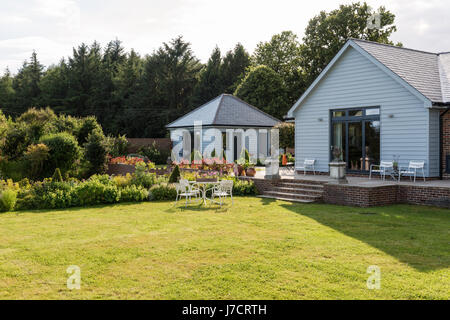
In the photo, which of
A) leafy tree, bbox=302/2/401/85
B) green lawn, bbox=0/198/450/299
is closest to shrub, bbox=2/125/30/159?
green lawn, bbox=0/198/450/299

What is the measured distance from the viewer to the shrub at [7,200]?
443 inches

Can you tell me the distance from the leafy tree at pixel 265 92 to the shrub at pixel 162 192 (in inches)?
1032

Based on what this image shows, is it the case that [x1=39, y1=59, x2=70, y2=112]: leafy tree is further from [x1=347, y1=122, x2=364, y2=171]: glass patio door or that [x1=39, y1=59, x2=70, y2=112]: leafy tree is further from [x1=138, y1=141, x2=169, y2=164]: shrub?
[x1=347, y1=122, x2=364, y2=171]: glass patio door

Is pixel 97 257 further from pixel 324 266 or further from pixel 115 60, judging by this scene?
pixel 115 60

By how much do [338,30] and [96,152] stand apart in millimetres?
28019

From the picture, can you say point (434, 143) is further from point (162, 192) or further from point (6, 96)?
point (6, 96)

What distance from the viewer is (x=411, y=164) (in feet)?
46.2

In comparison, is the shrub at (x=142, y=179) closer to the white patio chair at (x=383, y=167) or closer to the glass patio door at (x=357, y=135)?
the glass patio door at (x=357, y=135)

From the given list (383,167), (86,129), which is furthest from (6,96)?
(383,167)

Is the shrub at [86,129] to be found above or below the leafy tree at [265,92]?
below

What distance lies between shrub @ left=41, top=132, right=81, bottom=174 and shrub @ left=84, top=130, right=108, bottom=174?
1396 mm

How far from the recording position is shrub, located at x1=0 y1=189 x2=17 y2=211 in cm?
1124

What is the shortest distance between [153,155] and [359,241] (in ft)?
88.7
